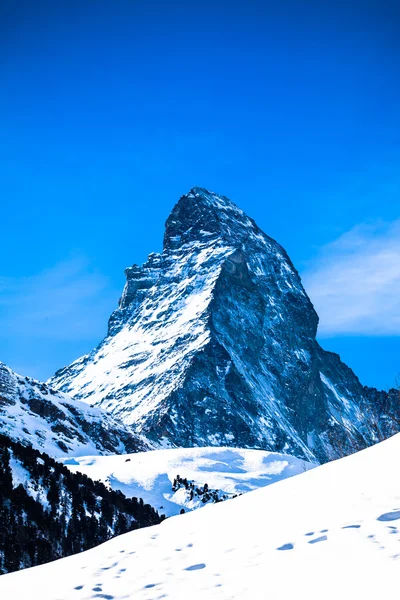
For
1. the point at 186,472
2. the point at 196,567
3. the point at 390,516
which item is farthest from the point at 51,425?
the point at 390,516

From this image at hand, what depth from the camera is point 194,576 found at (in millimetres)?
8633

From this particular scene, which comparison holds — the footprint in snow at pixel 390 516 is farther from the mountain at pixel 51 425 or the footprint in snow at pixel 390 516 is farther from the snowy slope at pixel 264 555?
the mountain at pixel 51 425

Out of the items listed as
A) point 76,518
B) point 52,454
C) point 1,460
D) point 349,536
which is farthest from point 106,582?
point 52,454

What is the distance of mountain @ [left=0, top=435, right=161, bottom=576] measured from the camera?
68.8m

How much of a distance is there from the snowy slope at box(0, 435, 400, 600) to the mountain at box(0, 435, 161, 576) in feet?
197

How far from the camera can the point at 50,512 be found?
80000 millimetres

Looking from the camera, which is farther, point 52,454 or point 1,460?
point 52,454

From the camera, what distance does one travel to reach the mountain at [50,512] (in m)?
68.8

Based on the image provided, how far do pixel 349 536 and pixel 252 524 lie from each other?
93.9 inches

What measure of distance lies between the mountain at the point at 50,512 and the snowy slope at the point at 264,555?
60.0 metres

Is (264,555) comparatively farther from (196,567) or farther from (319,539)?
(196,567)

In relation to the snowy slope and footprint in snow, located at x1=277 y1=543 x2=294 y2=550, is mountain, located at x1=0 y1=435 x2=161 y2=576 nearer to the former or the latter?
the snowy slope

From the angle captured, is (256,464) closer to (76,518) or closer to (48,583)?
(76,518)

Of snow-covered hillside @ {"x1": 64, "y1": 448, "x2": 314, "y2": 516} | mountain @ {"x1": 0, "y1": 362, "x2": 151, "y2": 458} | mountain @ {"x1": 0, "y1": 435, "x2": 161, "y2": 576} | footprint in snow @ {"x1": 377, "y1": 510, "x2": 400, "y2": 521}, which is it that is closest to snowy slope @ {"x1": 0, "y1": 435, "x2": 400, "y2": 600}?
footprint in snow @ {"x1": 377, "y1": 510, "x2": 400, "y2": 521}
